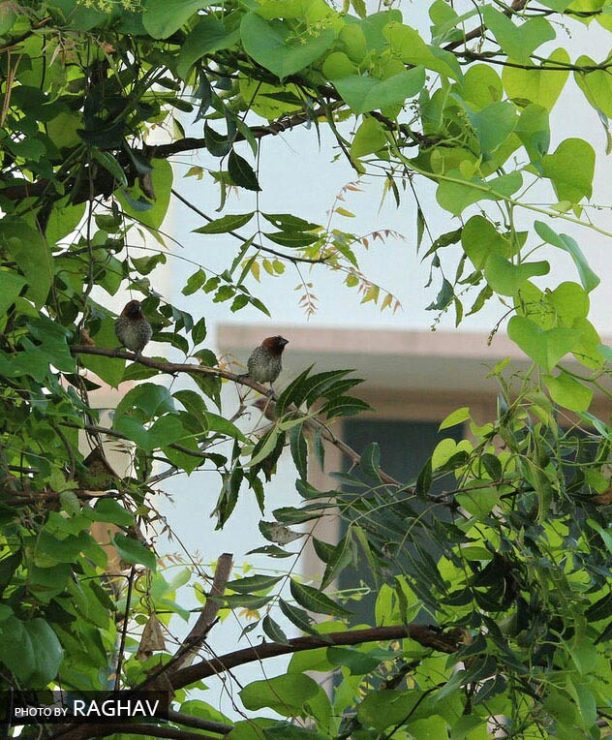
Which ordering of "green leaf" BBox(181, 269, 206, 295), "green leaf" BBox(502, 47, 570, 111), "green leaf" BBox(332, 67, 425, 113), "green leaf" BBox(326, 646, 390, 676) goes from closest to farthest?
"green leaf" BBox(332, 67, 425, 113) < "green leaf" BBox(502, 47, 570, 111) < "green leaf" BBox(326, 646, 390, 676) < "green leaf" BBox(181, 269, 206, 295)

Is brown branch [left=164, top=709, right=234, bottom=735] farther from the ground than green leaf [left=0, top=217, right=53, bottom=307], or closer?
closer

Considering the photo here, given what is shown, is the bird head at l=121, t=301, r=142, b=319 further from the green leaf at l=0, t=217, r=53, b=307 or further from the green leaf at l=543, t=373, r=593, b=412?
the green leaf at l=543, t=373, r=593, b=412

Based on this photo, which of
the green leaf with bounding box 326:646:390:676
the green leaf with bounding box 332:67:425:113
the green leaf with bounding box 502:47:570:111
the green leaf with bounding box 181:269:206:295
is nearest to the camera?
the green leaf with bounding box 332:67:425:113

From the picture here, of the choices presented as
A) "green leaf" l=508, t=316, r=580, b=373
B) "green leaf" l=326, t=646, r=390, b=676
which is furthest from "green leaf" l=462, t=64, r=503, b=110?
"green leaf" l=326, t=646, r=390, b=676

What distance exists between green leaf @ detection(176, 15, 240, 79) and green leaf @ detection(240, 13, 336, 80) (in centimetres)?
2

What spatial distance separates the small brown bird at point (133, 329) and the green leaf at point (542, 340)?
0.28 meters

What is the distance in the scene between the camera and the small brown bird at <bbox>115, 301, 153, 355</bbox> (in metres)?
0.63

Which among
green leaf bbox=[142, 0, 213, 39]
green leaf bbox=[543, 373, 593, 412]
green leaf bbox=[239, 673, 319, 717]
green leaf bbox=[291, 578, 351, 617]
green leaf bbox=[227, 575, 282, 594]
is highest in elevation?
green leaf bbox=[142, 0, 213, 39]

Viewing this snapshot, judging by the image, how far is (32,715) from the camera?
1.98 ft

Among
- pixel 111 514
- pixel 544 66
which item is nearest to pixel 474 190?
pixel 544 66

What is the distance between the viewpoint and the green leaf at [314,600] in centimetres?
57

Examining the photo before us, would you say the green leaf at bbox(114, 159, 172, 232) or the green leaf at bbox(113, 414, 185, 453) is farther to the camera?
the green leaf at bbox(114, 159, 172, 232)

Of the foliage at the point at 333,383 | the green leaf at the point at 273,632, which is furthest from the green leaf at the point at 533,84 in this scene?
the green leaf at the point at 273,632

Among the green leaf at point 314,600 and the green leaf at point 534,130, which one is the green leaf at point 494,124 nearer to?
the green leaf at point 534,130
